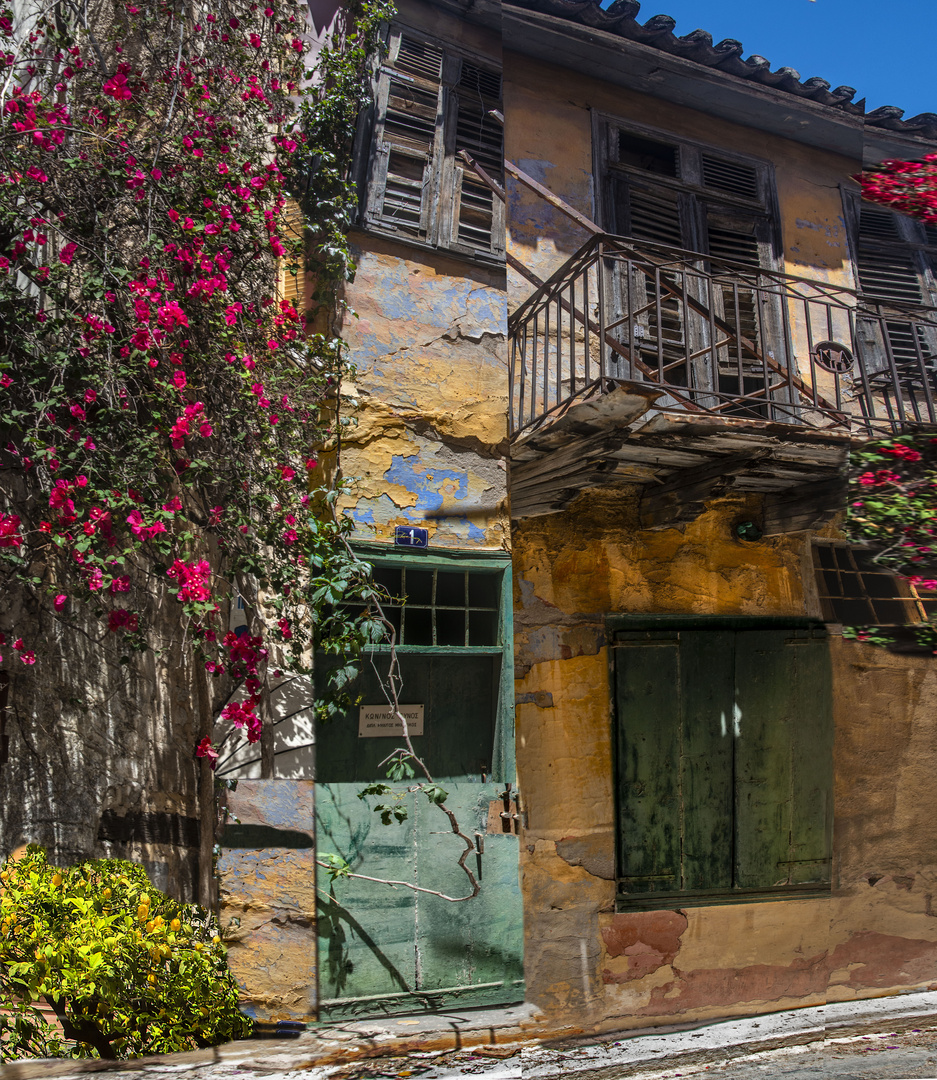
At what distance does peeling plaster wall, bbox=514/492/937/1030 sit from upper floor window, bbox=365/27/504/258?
1336 millimetres

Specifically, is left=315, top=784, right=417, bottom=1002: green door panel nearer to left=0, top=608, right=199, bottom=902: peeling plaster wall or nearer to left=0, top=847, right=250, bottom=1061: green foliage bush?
left=0, top=847, right=250, bottom=1061: green foliage bush

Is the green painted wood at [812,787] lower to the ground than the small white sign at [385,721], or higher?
lower

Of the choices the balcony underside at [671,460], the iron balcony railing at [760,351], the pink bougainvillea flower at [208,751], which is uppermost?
the iron balcony railing at [760,351]

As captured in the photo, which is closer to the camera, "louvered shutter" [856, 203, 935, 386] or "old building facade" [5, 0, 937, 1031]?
"old building facade" [5, 0, 937, 1031]

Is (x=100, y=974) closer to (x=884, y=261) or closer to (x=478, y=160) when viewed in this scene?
(x=478, y=160)

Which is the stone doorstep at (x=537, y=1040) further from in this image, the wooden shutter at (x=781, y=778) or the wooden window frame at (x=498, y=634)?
the wooden window frame at (x=498, y=634)

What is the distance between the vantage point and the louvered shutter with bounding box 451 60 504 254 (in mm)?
2902

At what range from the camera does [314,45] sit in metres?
2.78

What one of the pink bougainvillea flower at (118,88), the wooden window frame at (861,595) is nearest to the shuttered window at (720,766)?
the wooden window frame at (861,595)

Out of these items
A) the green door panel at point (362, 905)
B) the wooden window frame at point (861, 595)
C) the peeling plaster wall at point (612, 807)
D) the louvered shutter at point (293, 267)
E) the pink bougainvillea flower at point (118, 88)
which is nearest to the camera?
the green door panel at point (362, 905)

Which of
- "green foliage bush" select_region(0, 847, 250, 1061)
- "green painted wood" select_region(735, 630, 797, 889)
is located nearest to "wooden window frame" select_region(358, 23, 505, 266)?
"green painted wood" select_region(735, 630, 797, 889)

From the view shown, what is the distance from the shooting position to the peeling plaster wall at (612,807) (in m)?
3.19

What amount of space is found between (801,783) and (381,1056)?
2233mm

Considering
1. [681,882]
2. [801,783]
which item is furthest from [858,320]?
[681,882]
